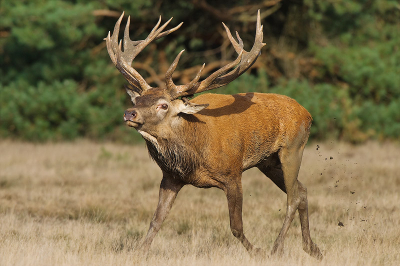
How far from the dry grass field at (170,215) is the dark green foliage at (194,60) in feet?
8.93

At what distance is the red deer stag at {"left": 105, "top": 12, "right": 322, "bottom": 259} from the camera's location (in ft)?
19.2

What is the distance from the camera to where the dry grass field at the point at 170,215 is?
5820 millimetres

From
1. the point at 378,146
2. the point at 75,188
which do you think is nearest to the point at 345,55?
the point at 378,146

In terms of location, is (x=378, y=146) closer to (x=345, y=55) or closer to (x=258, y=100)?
(x=345, y=55)

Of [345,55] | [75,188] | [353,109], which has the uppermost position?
[345,55]

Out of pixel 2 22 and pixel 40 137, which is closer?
pixel 2 22

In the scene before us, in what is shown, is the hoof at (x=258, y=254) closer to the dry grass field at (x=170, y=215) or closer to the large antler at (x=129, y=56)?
the dry grass field at (x=170, y=215)

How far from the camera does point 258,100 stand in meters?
6.84

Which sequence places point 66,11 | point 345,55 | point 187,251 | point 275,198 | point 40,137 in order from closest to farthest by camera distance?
point 187,251
point 275,198
point 66,11
point 40,137
point 345,55

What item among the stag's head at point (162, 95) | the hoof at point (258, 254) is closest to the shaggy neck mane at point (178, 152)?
the stag's head at point (162, 95)

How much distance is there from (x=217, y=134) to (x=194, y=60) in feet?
44.2

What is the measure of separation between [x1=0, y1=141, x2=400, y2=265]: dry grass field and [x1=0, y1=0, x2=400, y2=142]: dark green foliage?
2.72 metres

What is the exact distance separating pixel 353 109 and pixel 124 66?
452 inches

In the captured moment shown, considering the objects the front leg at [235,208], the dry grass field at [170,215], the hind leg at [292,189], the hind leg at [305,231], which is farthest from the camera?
the hind leg at [292,189]
